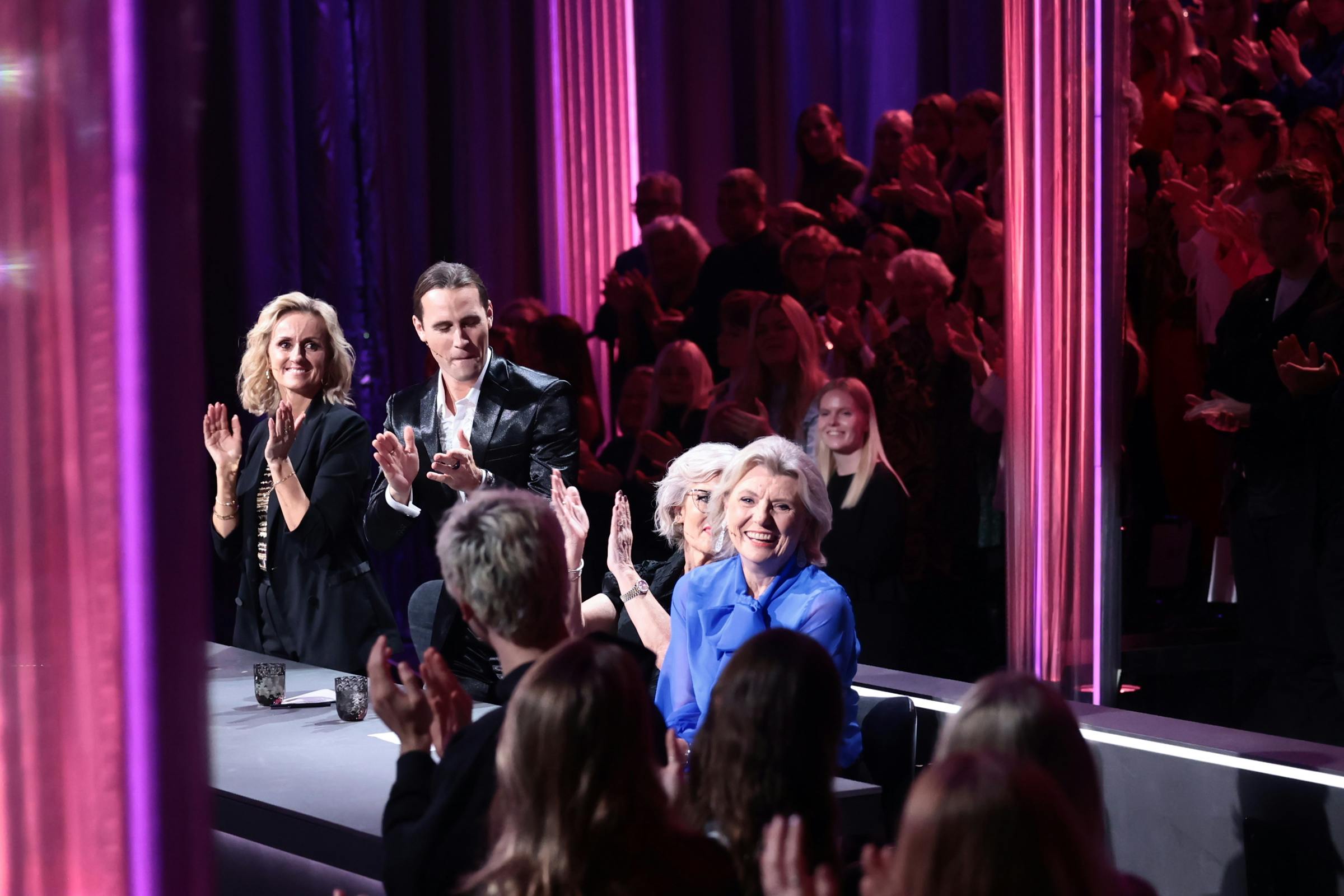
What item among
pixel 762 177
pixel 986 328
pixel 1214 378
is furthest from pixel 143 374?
pixel 762 177

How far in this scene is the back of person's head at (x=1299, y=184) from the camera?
4.00 metres

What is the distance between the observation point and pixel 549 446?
3.88 metres

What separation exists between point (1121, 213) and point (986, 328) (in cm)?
137

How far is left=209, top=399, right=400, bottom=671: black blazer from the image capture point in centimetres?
391

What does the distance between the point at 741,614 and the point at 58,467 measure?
5.95 feet

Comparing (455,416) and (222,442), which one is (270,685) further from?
(222,442)

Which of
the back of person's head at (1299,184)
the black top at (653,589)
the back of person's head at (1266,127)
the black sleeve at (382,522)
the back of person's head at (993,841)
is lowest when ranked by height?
the black top at (653,589)

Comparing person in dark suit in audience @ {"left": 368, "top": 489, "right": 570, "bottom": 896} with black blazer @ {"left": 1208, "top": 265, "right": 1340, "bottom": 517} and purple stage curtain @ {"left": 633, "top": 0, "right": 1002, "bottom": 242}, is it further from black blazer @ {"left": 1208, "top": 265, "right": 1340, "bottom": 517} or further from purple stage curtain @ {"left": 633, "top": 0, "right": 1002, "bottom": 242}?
purple stage curtain @ {"left": 633, "top": 0, "right": 1002, "bottom": 242}

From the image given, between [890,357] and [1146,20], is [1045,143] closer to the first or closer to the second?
[890,357]

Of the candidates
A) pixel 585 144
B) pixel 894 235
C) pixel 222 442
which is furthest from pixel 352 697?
pixel 585 144

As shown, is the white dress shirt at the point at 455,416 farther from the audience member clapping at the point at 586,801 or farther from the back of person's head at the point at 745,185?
the back of person's head at the point at 745,185

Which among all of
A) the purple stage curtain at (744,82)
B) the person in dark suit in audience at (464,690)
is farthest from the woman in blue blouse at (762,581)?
the purple stage curtain at (744,82)

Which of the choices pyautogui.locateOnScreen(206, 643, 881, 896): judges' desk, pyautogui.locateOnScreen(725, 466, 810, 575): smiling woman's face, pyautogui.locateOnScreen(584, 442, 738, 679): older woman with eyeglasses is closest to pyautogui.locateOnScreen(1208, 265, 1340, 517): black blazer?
pyautogui.locateOnScreen(584, 442, 738, 679): older woman with eyeglasses

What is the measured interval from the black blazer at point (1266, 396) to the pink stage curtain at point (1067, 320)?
472 millimetres
